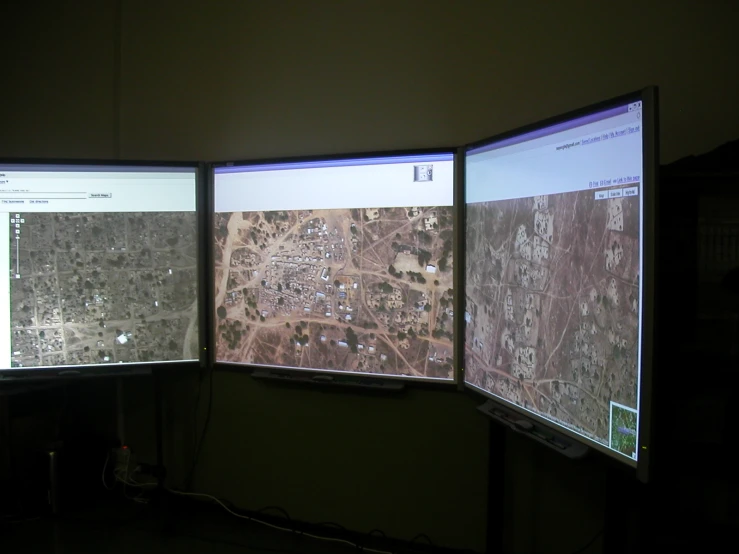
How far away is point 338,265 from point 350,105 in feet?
2.39

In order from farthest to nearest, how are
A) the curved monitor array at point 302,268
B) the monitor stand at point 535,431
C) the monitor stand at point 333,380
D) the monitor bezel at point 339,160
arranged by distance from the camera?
1. the monitor stand at point 333,380
2. the monitor bezel at point 339,160
3. the curved monitor array at point 302,268
4. the monitor stand at point 535,431

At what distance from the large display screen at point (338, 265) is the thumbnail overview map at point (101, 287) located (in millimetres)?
203

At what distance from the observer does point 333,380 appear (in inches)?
89.0

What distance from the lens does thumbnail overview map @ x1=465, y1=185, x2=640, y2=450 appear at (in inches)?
50.4

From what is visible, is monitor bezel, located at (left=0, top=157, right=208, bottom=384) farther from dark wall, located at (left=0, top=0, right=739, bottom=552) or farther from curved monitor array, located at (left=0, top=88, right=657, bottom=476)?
dark wall, located at (left=0, top=0, right=739, bottom=552)

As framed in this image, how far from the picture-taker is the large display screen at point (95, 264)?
7.40 feet

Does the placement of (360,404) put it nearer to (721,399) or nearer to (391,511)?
(391,511)

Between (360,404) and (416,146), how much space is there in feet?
3.81

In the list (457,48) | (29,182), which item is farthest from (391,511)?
(29,182)

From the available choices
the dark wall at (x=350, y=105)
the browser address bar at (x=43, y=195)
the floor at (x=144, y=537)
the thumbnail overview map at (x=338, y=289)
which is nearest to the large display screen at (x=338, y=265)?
the thumbnail overview map at (x=338, y=289)

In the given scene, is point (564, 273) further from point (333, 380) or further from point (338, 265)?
point (333, 380)

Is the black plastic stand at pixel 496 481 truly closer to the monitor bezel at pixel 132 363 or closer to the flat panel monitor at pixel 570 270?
the flat panel monitor at pixel 570 270

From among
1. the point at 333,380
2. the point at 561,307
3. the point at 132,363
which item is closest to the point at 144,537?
the point at 132,363

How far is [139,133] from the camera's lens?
2.69m
